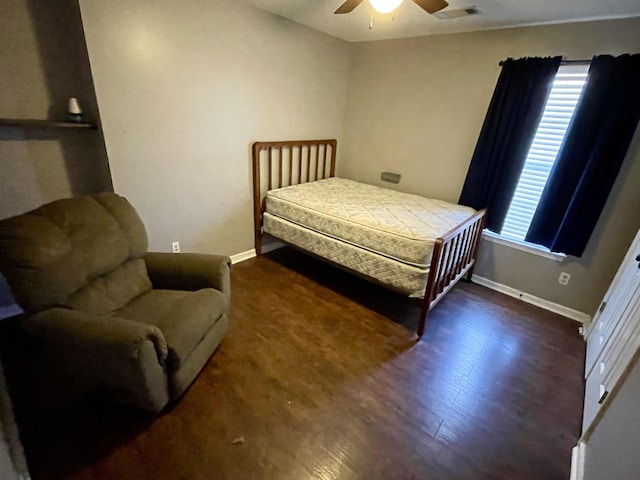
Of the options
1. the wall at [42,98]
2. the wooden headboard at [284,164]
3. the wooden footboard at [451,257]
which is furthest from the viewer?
the wooden headboard at [284,164]

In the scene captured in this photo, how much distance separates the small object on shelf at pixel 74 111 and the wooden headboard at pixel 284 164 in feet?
4.39

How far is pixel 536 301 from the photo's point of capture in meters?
2.86

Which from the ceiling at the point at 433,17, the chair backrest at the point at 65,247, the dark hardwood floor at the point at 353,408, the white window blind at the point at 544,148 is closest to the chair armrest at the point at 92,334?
the chair backrest at the point at 65,247

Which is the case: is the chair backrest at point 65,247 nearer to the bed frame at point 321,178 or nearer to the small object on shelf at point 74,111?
the small object on shelf at point 74,111

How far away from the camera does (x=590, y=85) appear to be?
224 centimetres

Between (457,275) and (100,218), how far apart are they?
2.71 metres

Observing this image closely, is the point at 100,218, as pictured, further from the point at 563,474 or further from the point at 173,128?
the point at 563,474

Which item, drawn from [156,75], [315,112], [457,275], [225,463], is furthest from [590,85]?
[225,463]

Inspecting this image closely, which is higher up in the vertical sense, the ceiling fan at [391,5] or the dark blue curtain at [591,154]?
the ceiling fan at [391,5]

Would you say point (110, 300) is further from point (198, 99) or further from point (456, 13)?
point (456, 13)

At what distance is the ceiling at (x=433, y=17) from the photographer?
80.9 inches

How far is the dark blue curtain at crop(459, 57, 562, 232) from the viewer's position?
247 cm

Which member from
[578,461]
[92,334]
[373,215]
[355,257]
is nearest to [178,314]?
[92,334]

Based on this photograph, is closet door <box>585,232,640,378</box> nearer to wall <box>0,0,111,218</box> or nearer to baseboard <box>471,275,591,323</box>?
baseboard <box>471,275,591,323</box>
